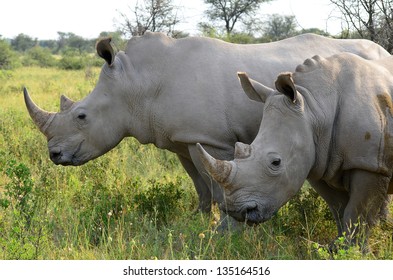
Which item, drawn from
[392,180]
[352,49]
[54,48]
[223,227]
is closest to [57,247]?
[223,227]

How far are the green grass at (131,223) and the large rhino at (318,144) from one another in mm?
405

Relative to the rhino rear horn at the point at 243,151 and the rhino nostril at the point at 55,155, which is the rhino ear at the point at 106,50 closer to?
Result: the rhino nostril at the point at 55,155

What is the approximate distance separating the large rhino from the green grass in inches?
15.9

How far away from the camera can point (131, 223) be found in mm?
5270

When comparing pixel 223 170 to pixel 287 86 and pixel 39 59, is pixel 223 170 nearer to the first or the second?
pixel 287 86

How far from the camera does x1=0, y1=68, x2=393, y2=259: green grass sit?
485 centimetres

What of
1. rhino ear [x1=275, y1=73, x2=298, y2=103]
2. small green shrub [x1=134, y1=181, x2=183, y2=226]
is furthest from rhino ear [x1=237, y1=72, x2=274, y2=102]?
small green shrub [x1=134, y1=181, x2=183, y2=226]

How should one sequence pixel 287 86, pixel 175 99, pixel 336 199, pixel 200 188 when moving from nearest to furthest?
pixel 287 86
pixel 336 199
pixel 175 99
pixel 200 188

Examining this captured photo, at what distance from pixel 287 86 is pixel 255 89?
335 mm

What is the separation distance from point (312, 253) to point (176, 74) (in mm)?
1892

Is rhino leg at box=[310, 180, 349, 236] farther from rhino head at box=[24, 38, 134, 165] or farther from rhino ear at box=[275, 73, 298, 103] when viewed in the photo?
rhino head at box=[24, 38, 134, 165]

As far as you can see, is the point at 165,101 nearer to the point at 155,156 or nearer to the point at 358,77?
the point at 358,77

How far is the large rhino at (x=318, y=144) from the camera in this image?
4414 millimetres

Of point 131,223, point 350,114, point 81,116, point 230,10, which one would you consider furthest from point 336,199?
point 230,10
